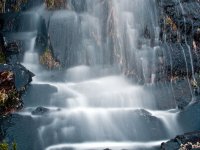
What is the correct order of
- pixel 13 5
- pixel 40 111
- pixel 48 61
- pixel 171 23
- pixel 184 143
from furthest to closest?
pixel 13 5 < pixel 171 23 < pixel 48 61 < pixel 40 111 < pixel 184 143

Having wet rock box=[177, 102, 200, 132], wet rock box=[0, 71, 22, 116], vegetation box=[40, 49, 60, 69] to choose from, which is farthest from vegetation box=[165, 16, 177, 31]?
wet rock box=[0, 71, 22, 116]

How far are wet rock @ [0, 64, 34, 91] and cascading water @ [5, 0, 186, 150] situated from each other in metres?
0.38

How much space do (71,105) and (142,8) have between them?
18.4 feet

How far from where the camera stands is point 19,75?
12680mm

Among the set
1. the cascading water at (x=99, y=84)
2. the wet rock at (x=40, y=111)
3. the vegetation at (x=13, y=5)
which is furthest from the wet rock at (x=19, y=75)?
the vegetation at (x=13, y=5)

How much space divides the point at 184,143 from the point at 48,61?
6.85 m

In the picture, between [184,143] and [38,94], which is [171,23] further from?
[184,143]

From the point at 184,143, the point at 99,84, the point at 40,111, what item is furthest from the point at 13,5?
the point at 184,143

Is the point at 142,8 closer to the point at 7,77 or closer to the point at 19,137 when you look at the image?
the point at 7,77

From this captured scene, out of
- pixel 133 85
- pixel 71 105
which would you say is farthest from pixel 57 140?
pixel 133 85

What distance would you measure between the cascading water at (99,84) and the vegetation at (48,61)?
23 cm

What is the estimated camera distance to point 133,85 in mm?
14430

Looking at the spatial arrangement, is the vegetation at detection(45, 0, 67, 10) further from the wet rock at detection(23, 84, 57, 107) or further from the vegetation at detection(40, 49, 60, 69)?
the wet rock at detection(23, 84, 57, 107)

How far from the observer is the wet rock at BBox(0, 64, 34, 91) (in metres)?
12.4
